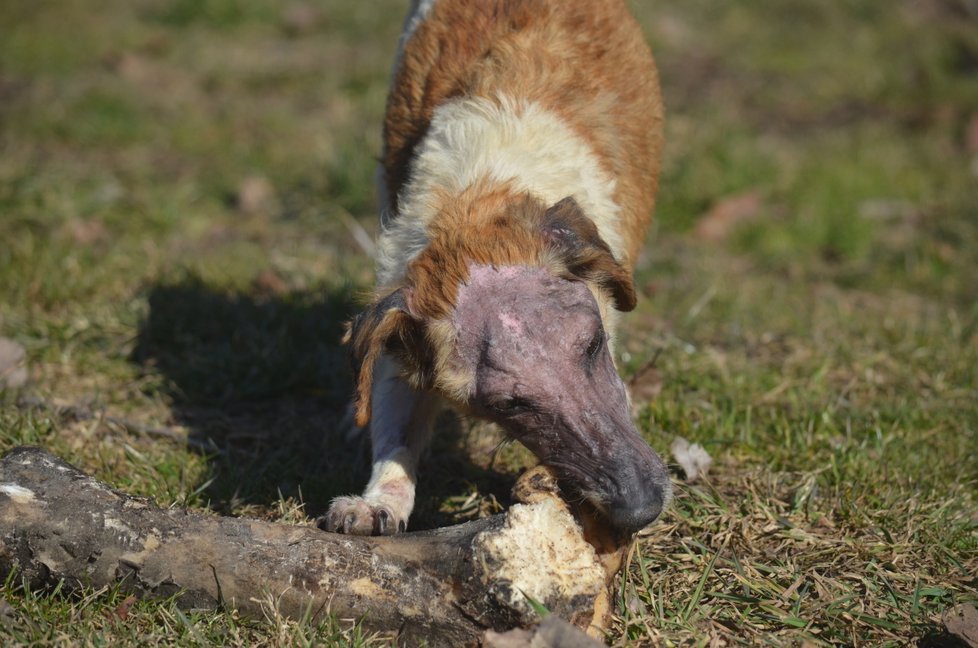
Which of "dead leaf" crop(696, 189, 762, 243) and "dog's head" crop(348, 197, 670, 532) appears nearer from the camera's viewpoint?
"dog's head" crop(348, 197, 670, 532)

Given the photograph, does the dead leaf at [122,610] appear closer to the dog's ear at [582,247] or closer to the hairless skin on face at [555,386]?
the hairless skin on face at [555,386]

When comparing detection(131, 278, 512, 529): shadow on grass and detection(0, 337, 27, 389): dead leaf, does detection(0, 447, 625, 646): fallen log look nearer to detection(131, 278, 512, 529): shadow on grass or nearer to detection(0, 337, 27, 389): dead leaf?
detection(131, 278, 512, 529): shadow on grass

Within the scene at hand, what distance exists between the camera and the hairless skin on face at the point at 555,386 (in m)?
3.11

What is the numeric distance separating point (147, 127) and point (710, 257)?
14.7ft

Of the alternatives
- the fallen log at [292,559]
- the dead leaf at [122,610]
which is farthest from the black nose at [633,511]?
the dead leaf at [122,610]

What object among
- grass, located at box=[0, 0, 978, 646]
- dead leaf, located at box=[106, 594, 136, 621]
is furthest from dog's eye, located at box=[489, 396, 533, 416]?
dead leaf, located at box=[106, 594, 136, 621]

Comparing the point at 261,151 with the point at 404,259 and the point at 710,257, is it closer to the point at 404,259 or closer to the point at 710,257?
the point at 710,257

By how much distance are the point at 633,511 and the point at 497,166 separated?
4.59ft

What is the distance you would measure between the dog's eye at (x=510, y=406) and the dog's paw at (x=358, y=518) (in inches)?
21.3

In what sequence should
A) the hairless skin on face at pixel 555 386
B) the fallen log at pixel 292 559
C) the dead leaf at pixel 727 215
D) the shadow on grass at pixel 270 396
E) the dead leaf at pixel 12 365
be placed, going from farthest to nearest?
the dead leaf at pixel 727 215 → the dead leaf at pixel 12 365 → the shadow on grass at pixel 270 396 → the hairless skin on face at pixel 555 386 → the fallen log at pixel 292 559

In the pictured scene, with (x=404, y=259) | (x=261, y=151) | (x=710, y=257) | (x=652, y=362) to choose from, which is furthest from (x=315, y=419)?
(x=261, y=151)

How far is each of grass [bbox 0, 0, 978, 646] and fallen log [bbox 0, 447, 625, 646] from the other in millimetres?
113

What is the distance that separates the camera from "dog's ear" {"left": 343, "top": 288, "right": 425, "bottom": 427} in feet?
10.7

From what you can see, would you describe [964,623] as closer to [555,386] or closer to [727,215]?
[555,386]
